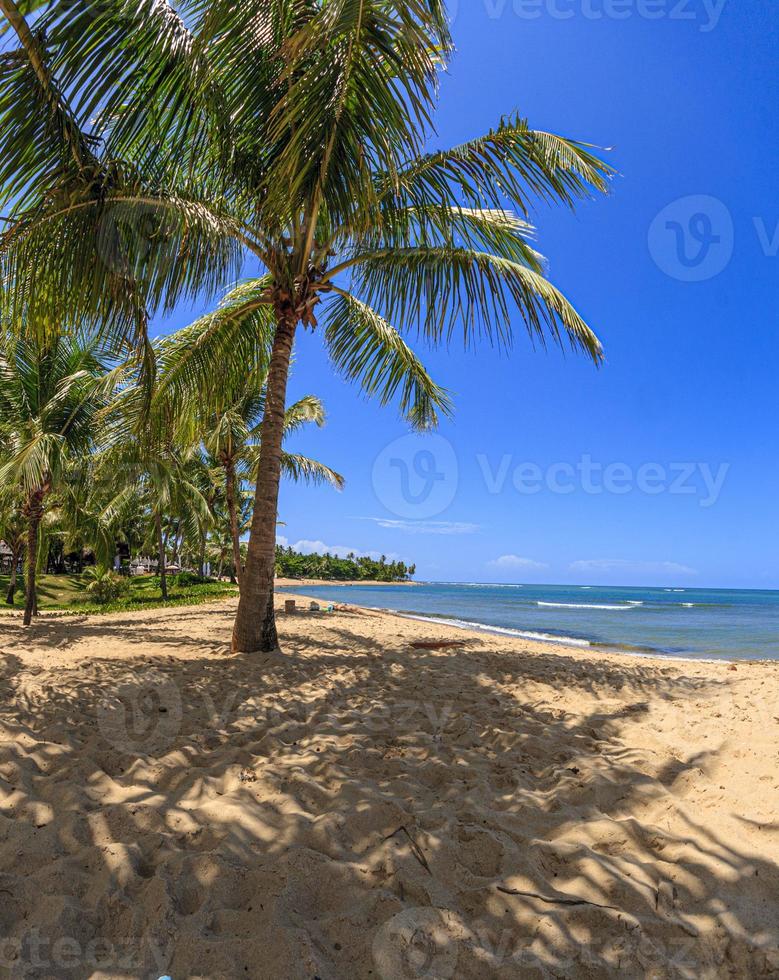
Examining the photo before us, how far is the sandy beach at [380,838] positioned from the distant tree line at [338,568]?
84046 mm

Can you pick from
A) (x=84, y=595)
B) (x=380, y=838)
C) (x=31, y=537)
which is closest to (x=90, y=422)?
(x=31, y=537)

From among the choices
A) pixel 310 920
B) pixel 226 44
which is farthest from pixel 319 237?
pixel 310 920

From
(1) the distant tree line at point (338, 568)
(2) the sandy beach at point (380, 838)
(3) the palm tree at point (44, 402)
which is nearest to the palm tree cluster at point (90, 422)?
(3) the palm tree at point (44, 402)

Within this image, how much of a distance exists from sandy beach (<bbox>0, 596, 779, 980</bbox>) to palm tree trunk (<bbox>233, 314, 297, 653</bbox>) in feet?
6.00

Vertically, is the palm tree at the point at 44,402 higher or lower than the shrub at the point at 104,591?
higher

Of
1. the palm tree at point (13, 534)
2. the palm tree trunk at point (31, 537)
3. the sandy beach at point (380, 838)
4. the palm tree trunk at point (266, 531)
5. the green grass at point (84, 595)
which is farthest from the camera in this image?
the green grass at point (84, 595)

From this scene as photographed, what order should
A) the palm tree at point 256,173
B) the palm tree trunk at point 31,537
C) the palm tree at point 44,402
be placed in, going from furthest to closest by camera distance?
the palm tree trunk at point 31,537, the palm tree at point 44,402, the palm tree at point 256,173

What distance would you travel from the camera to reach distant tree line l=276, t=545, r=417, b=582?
95.6 metres

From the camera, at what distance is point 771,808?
244cm

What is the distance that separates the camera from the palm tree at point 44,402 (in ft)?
31.6

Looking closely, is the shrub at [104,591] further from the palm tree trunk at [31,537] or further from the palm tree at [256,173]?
the palm tree at [256,173]

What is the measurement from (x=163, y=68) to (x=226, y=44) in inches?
25.5

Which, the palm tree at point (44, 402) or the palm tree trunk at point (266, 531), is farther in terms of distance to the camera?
the palm tree at point (44, 402)

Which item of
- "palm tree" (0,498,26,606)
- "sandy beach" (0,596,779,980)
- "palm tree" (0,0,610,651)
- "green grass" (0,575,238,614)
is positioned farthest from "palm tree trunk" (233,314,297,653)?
"palm tree" (0,498,26,606)
